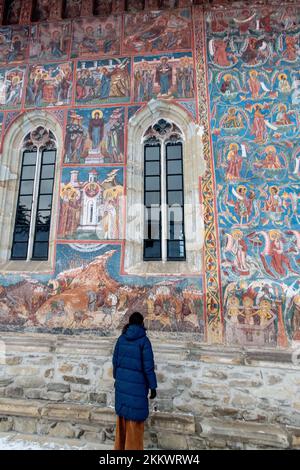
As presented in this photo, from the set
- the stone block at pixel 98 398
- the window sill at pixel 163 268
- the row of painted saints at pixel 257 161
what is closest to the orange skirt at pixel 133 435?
the stone block at pixel 98 398

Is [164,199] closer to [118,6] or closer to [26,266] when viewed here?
[26,266]

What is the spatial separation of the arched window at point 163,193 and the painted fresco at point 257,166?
81 cm

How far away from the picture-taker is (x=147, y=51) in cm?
700

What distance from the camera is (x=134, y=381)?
11.5 ft

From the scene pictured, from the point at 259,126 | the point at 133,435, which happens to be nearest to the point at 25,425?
the point at 133,435

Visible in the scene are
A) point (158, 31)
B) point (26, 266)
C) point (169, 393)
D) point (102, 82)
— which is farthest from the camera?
point (158, 31)

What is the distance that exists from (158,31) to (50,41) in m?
2.57

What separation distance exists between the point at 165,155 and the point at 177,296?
300 cm

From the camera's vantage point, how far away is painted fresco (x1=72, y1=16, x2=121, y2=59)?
7133 millimetres

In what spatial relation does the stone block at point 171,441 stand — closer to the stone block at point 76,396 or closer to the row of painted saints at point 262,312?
the stone block at point 76,396

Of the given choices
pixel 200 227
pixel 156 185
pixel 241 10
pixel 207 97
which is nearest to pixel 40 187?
pixel 156 185

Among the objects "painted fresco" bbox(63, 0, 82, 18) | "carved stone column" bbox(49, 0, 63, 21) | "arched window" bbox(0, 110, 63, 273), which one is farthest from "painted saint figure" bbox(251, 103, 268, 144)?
"carved stone column" bbox(49, 0, 63, 21)

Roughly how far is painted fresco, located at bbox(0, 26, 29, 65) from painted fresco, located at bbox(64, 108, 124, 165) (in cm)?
222


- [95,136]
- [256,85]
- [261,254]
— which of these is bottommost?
[261,254]
